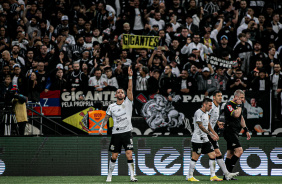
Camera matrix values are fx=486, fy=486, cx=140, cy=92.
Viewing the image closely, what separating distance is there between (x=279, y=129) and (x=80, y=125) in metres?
6.55

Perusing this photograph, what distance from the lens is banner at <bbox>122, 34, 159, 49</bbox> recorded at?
17.9m

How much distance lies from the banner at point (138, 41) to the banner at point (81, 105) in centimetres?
252

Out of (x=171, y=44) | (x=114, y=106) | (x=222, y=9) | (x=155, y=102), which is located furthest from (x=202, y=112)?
(x=222, y=9)

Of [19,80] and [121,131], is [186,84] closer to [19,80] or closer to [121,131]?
[121,131]

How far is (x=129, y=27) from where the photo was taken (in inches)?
760

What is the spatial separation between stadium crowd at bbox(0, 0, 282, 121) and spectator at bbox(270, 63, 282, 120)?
34 millimetres

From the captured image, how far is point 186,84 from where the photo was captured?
16.4m

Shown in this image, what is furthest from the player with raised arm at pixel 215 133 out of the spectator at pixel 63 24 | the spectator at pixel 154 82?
the spectator at pixel 63 24

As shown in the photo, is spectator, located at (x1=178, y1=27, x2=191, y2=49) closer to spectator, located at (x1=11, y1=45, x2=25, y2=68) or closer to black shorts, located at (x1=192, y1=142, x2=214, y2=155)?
spectator, located at (x1=11, y1=45, x2=25, y2=68)

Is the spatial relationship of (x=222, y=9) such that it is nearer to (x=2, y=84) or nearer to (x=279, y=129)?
(x=279, y=129)

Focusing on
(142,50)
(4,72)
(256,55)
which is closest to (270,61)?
(256,55)

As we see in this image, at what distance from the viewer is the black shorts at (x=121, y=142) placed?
1228 cm

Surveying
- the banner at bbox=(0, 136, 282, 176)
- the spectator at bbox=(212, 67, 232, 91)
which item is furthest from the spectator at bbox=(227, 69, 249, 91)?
the banner at bbox=(0, 136, 282, 176)

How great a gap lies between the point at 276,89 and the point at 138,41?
5237mm
